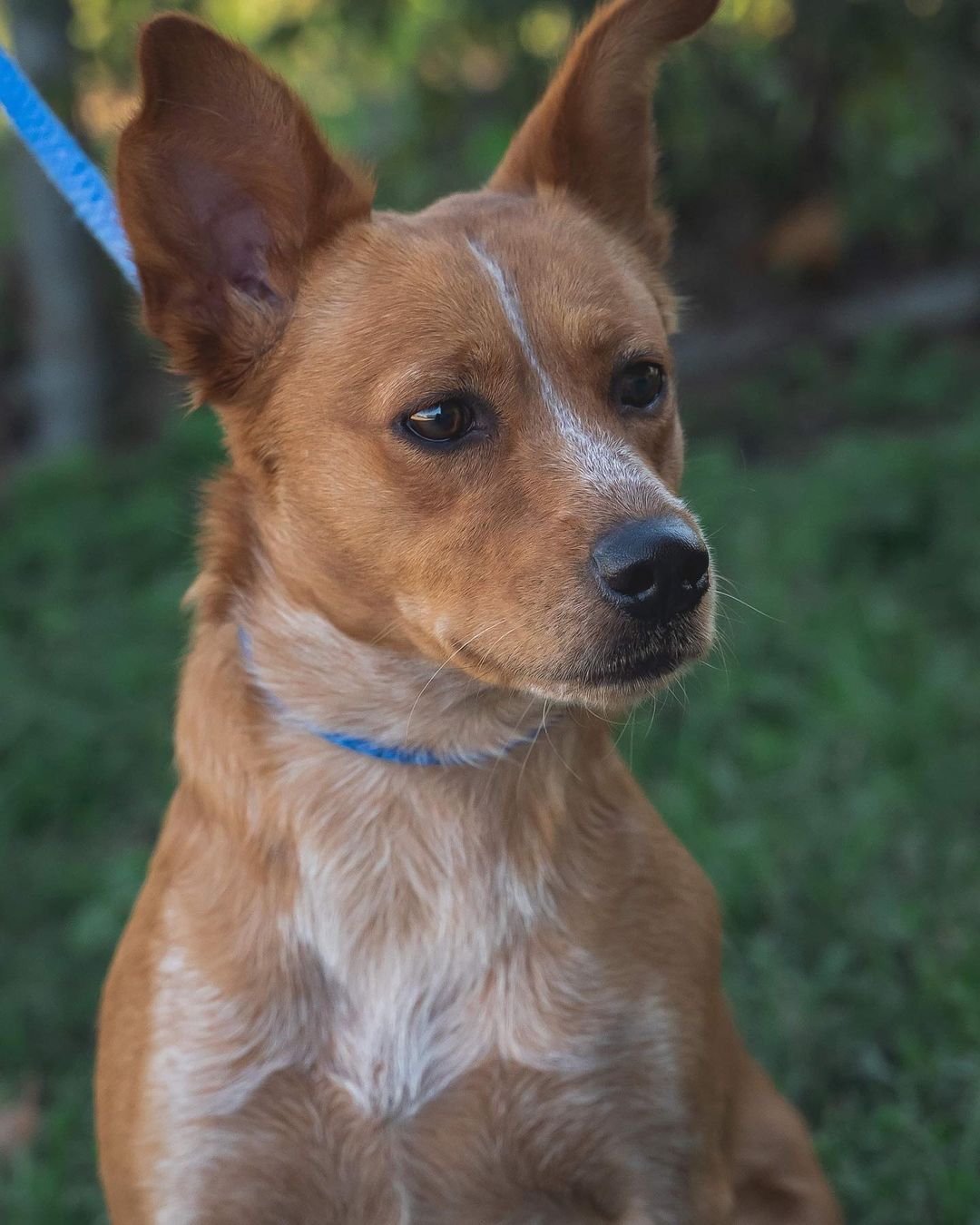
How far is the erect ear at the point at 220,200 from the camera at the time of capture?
2436mm

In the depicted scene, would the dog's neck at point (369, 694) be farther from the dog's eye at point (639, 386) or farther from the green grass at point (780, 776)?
the green grass at point (780, 776)

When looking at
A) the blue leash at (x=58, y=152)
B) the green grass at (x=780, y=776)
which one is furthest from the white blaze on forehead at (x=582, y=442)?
the green grass at (x=780, y=776)

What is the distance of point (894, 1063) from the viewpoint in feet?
11.6

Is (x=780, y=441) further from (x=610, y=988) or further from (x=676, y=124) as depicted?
(x=610, y=988)

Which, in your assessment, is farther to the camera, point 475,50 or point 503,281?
point 475,50

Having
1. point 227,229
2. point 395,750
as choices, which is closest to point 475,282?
point 227,229

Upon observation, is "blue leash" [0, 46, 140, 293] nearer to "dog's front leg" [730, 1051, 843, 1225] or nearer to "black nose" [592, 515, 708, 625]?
"black nose" [592, 515, 708, 625]

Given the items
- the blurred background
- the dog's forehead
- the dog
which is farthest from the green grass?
the dog's forehead

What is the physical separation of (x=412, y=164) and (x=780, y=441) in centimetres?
230

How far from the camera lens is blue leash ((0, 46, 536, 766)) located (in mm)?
2703

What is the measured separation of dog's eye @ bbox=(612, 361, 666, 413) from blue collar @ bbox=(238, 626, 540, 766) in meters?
0.61

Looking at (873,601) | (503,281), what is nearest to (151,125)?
(503,281)

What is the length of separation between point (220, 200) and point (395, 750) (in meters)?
1.01

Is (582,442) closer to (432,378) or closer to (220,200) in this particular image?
(432,378)
